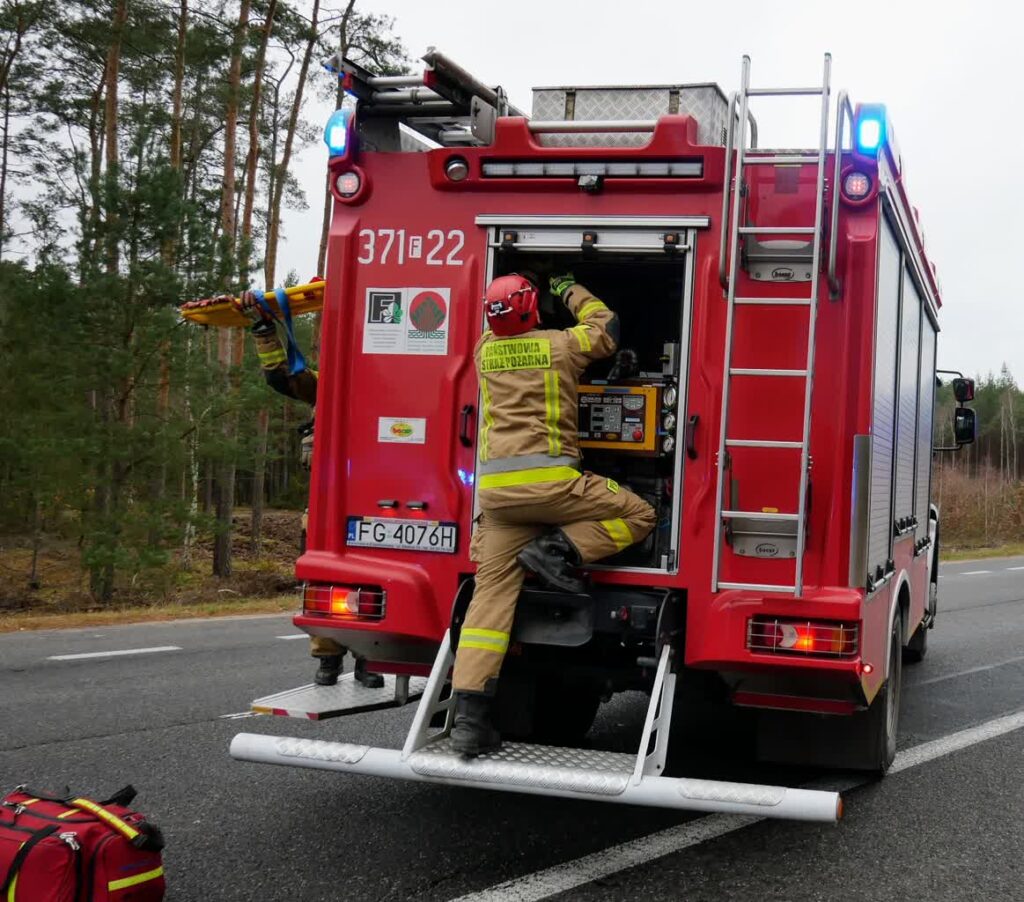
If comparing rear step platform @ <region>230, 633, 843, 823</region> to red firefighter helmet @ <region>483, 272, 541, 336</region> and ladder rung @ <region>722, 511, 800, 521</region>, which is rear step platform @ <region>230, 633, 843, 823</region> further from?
red firefighter helmet @ <region>483, 272, 541, 336</region>

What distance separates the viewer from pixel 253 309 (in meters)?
5.02

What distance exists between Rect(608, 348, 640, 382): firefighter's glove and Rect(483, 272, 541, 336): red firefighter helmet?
639mm

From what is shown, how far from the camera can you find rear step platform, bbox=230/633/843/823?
11.0 feet

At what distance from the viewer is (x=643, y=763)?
140 inches

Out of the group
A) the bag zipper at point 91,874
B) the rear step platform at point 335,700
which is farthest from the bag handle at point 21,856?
the rear step platform at point 335,700

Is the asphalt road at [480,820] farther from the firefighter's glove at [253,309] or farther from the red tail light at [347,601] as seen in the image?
the firefighter's glove at [253,309]

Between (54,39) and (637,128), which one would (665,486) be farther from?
(54,39)

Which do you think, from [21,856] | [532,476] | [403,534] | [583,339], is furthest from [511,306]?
[21,856]

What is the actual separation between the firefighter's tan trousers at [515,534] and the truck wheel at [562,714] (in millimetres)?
1025

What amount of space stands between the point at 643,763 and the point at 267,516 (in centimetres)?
3566

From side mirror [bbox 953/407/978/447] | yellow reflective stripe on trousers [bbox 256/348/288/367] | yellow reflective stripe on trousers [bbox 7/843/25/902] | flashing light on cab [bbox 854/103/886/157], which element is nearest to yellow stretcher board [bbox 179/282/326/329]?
yellow reflective stripe on trousers [bbox 256/348/288/367]

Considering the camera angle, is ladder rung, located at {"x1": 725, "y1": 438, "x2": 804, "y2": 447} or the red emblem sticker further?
the red emblem sticker

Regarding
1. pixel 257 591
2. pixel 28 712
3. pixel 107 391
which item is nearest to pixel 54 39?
pixel 107 391

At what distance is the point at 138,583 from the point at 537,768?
13.8 m
